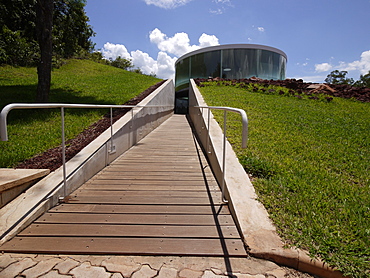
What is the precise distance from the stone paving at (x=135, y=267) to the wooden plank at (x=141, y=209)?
0.73m

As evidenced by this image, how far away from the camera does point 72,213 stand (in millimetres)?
2627

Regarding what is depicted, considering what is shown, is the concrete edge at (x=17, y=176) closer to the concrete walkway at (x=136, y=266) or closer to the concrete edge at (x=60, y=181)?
the concrete edge at (x=60, y=181)

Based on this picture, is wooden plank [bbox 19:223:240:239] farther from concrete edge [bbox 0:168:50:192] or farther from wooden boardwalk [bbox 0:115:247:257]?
concrete edge [bbox 0:168:50:192]

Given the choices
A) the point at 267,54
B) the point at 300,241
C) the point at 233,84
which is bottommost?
the point at 300,241

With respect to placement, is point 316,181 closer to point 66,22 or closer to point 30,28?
point 66,22

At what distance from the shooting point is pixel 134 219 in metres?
2.51

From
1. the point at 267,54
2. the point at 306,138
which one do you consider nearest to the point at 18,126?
the point at 306,138

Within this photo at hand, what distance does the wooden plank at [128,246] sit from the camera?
6.58 ft

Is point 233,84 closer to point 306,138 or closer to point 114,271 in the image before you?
point 306,138

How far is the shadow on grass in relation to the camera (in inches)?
A: 239

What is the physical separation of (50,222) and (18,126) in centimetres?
418

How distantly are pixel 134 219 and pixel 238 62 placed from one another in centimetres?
2124

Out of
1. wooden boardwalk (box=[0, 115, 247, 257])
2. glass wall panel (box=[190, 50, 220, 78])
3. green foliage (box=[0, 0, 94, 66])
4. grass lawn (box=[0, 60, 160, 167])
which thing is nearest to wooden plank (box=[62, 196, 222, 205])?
wooden boardwalk (box=[0, 115, 247, 257])

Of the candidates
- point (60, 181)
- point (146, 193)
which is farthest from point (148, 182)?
point (60, 181)
